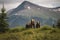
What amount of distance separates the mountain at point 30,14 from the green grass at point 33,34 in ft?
0.28

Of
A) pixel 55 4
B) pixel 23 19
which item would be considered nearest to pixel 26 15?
pixel 23 19

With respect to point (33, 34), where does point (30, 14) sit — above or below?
above

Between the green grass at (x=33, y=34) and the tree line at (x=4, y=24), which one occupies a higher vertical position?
the tree line at (x=4, y=24)

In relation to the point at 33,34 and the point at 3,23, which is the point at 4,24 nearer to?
the point at 3,23

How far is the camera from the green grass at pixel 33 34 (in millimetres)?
2047

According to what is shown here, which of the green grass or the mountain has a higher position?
the mountain

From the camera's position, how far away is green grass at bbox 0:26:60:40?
2.05 m

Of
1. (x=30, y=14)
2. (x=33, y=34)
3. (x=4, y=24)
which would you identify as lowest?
(x=33, y=34)

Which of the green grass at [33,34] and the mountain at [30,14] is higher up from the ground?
the mountain at [30,14]

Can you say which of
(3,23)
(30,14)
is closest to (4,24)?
(3,23)

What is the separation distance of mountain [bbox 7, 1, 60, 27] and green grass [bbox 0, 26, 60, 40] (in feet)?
0.28

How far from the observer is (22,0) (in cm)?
218

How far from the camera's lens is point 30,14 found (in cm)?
215

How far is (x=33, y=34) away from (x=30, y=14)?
11.6 inches
